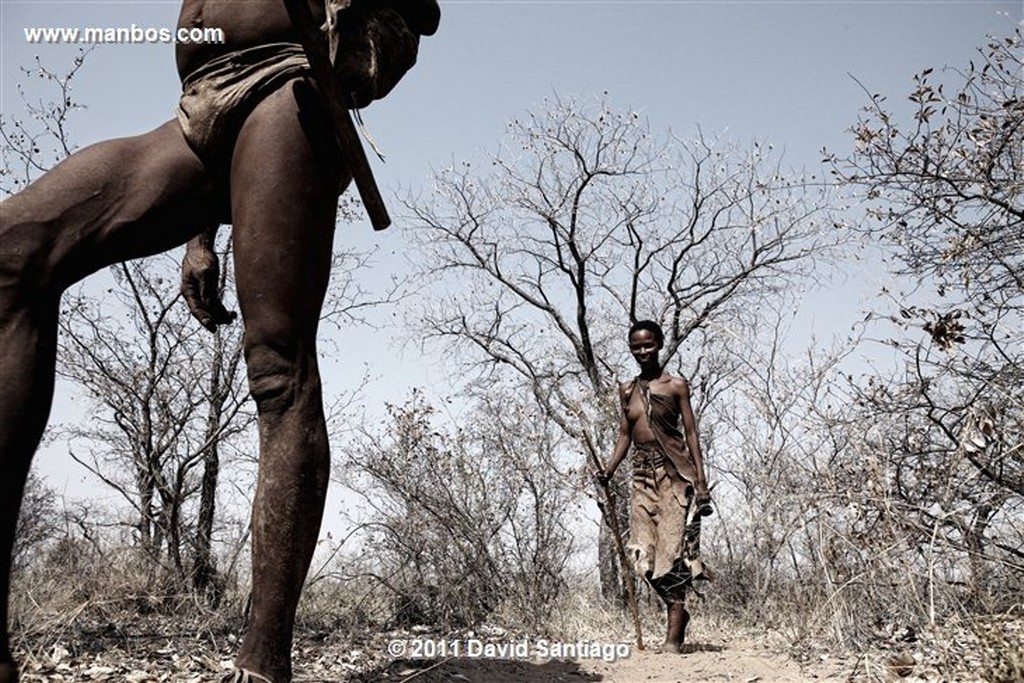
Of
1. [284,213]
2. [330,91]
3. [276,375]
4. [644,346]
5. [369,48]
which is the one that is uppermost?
[644,346]

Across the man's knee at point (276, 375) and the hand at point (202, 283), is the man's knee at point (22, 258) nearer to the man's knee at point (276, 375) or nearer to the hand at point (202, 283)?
the man's knee at point (276, 375)

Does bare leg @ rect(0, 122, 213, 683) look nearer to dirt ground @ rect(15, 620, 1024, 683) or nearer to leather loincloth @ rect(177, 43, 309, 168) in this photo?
leather loincloth @ rect(177, 43, 309, 168)

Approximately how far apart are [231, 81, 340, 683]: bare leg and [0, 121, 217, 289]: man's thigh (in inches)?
5.9

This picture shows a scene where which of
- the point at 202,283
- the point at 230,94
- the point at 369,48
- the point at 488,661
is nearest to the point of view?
the point at 230,94

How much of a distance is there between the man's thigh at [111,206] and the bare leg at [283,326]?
5.9 inches

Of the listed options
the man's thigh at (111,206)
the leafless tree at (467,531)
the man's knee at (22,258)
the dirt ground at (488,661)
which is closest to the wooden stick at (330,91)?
the man's thigh at (111,206)

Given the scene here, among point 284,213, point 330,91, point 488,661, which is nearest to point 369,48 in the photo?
point 330,91

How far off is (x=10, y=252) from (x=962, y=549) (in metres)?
2.81

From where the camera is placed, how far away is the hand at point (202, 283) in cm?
227

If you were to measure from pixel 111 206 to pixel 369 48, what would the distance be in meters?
0.67

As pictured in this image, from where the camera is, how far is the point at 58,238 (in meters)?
1.72

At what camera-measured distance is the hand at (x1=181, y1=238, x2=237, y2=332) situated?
227 centimetres

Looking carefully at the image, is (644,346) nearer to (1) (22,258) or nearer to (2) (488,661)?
(2) (488,661)

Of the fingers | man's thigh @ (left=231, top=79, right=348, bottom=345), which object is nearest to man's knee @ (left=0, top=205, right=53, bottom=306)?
man's thigh @ (left=231, top=79, right=348, bottom=345)
